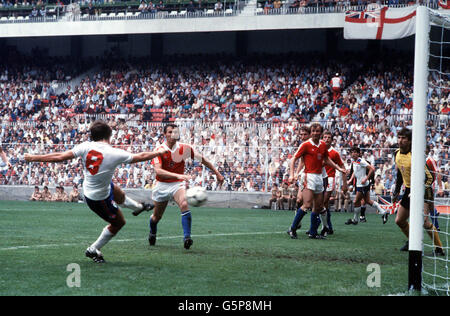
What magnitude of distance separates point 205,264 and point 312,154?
495 centimetres

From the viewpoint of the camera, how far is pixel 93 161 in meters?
7.95

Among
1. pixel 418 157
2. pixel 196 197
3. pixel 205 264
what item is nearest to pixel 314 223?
pixel 196 197

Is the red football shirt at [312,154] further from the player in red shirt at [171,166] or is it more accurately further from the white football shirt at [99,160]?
the white football shirt at [99,160]

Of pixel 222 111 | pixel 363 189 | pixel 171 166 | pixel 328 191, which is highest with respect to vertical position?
pixel 222 111

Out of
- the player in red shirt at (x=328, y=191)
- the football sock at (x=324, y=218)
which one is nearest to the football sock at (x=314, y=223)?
the player in red shirt at (x=328, y=191)

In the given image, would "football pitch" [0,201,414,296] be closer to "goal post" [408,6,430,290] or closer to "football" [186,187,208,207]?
"goal post" [408,6,430,290]

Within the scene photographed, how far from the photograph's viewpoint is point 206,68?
3672cm

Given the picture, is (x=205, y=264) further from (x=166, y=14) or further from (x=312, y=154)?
(x=166, y=14)

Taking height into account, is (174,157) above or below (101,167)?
above

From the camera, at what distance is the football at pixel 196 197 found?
9422mm

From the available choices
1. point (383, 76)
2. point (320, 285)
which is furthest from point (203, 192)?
point (383, 76)

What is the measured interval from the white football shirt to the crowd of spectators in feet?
46.7

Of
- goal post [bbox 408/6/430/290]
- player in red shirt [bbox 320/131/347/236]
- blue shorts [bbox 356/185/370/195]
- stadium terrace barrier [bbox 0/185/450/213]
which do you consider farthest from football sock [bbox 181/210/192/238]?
stadium terrace barrier [bbox 0/185/450/213]

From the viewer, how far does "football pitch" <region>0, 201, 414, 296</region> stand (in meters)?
6.37
